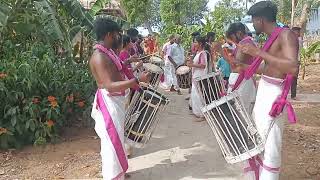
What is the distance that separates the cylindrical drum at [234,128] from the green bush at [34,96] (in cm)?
279

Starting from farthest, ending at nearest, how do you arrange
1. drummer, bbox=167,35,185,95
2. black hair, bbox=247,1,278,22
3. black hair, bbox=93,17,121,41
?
drummer, bbox=167,35,185,95 → black hair, bbox=93,17,121,41 → black hair, bbox=247,1,278,22

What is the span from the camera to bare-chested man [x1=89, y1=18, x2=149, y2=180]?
4094 mm

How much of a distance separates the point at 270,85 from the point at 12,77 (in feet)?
12.1

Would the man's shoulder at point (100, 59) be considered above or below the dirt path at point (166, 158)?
above

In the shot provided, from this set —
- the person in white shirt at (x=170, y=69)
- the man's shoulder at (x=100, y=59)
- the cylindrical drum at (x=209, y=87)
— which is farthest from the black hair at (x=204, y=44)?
the person in white shirt at (x=170, y=69)

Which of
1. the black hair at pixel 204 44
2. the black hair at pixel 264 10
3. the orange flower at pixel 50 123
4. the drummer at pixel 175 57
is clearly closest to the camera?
the black hair at pixel 264 10

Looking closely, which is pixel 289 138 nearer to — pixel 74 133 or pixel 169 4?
pixel 74 133

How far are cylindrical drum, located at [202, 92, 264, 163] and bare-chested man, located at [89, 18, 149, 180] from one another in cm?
84

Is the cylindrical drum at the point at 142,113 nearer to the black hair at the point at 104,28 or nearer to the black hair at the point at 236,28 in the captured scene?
the black hair at the point at 104,28

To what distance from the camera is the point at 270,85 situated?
12.4 ft

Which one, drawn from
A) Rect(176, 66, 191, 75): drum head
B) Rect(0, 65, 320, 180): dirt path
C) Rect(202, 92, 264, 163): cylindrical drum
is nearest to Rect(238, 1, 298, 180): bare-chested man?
Rect(202, 92, 264, 163): cylindrical drum

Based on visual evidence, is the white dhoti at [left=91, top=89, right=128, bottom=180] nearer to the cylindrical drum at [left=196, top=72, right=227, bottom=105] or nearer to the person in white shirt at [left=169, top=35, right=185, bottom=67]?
the cylindrical drum at [left=196, top=72, right=227, bottom=105]

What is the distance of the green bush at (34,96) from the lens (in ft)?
19.3

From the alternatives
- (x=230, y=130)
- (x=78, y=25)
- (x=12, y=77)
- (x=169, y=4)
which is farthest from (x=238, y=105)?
(x=169, y=4)
